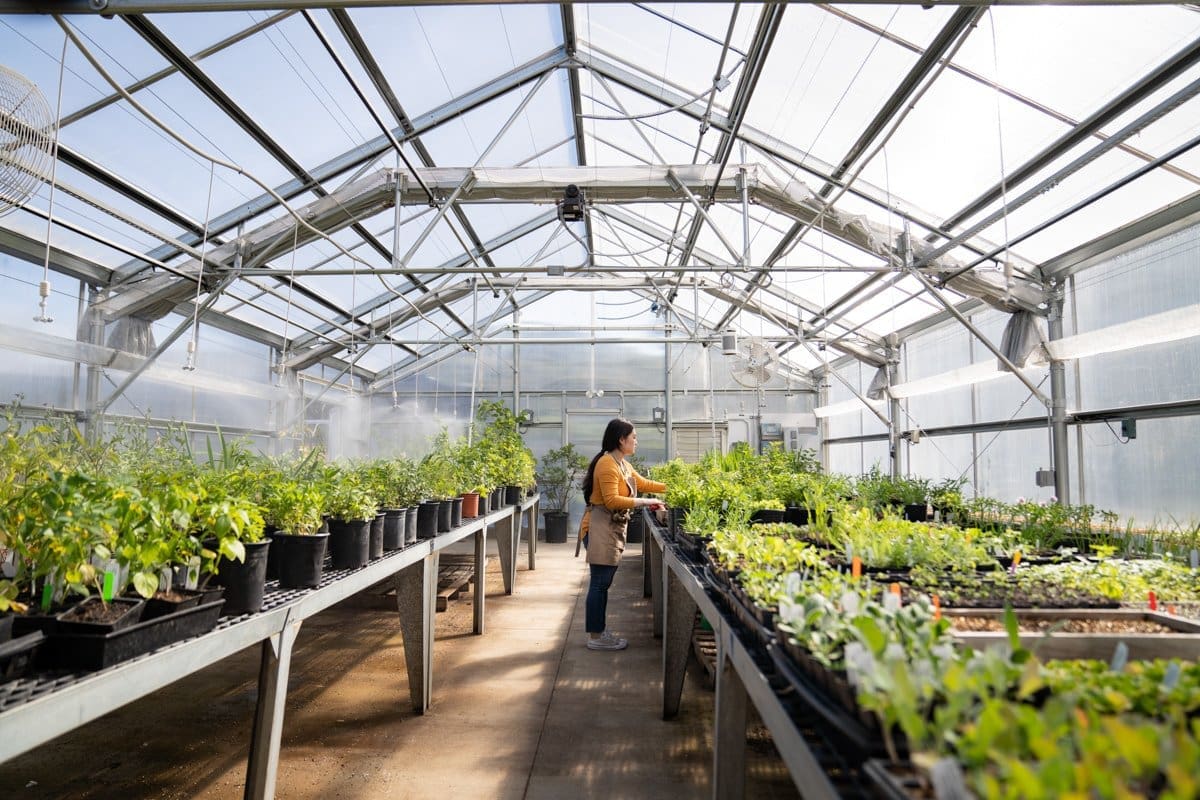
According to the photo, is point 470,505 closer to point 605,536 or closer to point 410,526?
point 605,536

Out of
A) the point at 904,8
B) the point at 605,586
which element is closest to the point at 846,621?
the point at 605,586

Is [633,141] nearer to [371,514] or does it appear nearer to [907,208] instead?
[907,208]

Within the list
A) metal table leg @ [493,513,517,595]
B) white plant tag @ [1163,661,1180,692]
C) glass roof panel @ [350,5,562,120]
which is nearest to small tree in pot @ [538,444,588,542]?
metal table leg @ [493,513,517,595]

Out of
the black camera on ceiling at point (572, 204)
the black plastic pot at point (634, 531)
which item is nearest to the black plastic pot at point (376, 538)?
the black camera on ceiling at point (572, 204)

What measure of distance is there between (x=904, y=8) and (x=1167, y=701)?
3.99 meters

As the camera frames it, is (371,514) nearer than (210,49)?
Yes

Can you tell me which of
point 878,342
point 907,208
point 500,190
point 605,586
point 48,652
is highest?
point 500,190

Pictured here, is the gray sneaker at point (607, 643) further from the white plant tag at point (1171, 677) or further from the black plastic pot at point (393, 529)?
the white plant tag at point (1171, 677)

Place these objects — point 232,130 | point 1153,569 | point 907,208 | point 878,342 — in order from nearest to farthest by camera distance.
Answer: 1. point 1153,569
2. point 232,130
3. point 907,208
4. point 878,342

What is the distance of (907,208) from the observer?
5.50 m

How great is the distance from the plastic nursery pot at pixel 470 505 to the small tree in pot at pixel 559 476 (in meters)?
5.75

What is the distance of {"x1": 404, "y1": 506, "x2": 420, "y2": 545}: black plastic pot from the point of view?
318cm

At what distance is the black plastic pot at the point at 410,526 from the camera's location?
318cm

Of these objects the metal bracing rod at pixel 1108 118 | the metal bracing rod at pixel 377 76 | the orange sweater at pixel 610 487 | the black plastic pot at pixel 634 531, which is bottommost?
the black plastic pot at pixel 634 531
